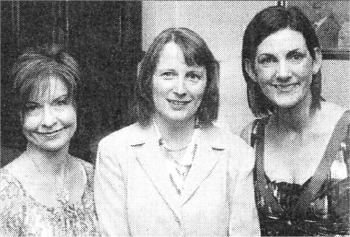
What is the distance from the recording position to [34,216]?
107 inches

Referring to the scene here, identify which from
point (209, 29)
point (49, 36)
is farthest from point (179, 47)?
point (209, 29)

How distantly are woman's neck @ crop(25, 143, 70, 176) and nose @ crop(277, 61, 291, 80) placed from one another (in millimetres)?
978

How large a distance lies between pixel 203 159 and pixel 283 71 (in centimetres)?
54

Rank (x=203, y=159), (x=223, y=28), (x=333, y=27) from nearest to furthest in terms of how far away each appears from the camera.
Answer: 1. (x=203, y=159)
2. (x=333, y=27)
3. (x=223, y=28)

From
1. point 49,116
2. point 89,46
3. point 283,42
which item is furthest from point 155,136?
point 89,46

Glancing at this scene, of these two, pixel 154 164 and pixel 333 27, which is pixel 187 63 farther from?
pixel 333 27

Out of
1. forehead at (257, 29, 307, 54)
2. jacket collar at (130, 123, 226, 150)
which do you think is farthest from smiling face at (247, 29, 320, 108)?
jacket collar at (130, 123, 226, 150)

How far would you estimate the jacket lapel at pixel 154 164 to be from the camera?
2744 millimetres

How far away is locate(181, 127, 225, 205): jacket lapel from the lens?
277cm

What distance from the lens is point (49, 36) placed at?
400cm

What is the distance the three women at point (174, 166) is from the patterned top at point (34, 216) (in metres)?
0.09

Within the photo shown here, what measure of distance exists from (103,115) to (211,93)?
143 centimetres

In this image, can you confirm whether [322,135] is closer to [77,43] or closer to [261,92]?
[261,92]

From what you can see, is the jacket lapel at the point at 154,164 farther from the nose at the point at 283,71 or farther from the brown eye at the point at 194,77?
the nose at the point at 283,71
